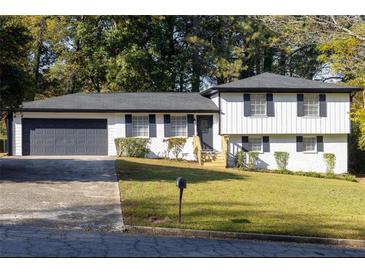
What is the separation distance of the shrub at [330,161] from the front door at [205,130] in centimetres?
635

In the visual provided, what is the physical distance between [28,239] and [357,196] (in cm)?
1168

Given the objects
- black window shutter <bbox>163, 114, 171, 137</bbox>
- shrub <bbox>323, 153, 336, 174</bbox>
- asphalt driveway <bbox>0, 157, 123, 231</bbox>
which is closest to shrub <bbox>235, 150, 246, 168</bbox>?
black window shutter <bbox>163, 114, 171, 137</bbox>

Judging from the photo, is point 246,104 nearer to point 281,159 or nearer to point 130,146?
point 281,159

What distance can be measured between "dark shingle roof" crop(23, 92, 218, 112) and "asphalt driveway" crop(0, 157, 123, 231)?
Result: 6159mm

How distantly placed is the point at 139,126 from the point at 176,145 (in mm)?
2308

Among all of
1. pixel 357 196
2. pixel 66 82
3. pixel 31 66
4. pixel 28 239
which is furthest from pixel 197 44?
pixel 28 239

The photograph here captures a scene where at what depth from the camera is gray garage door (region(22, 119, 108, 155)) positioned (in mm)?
25344

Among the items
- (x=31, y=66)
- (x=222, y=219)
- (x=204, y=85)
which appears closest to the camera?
(x=222, y=219)

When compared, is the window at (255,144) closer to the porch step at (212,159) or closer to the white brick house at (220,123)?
the white brick house at (220,123)

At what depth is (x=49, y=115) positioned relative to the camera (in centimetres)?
2548

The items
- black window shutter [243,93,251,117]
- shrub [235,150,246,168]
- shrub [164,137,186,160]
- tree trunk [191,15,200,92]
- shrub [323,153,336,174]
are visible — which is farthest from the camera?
tree trunk [191,15,200,92]

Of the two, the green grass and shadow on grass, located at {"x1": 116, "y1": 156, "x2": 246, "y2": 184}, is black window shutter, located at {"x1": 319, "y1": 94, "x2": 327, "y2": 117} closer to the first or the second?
the green grass

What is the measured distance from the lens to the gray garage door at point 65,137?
25344 mm

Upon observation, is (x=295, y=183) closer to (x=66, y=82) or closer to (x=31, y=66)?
(x=66, y=82)
